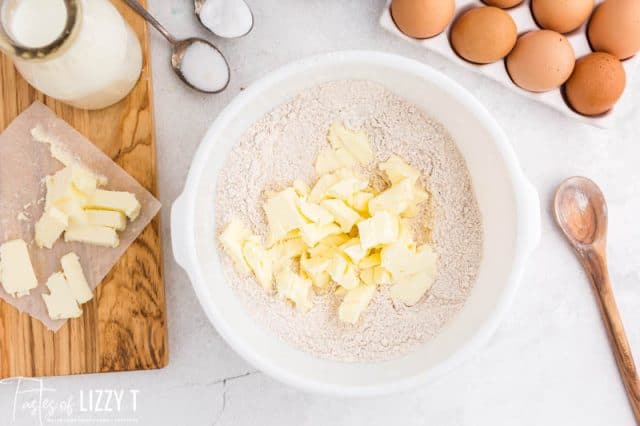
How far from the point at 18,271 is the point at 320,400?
0.57 m

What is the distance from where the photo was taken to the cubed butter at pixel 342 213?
986 mm

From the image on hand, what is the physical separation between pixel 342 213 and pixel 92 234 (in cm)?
42

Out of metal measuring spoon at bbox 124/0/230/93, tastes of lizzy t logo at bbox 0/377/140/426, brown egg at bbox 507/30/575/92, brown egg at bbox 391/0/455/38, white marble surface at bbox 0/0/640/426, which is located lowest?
tastes of lizzy t logo at bbox 0/377/140/426

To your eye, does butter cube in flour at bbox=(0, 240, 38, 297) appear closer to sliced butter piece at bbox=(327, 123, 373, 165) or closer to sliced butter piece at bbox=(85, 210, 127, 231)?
sliced butter piece at bbox=(85, 210, 127, 231)

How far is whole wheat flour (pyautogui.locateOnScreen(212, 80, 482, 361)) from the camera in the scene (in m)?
1.00

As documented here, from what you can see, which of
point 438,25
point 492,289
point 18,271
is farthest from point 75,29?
point 492,289

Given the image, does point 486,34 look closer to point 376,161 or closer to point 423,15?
point 423,15

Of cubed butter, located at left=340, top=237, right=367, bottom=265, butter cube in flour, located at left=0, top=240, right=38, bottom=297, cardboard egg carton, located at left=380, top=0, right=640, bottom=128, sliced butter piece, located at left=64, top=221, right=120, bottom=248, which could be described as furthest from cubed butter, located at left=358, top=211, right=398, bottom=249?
butter cube in flour, located at left=0, top=240, right=38, bottom=297

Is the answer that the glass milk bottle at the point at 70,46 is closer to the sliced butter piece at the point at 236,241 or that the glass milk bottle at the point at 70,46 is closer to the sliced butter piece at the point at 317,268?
the sliced butter piece at the point at 236,241

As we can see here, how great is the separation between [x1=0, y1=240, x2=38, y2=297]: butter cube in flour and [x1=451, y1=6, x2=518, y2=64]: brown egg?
2.69ft

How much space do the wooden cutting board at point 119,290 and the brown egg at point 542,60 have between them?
0.63 metres

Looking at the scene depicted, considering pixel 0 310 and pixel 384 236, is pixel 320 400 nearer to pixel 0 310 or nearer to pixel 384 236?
pixel 384 236

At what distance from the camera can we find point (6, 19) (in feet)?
2.78

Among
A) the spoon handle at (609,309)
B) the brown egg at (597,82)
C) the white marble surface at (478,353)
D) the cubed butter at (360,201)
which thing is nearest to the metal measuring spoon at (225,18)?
the white marble surface at (478,353)
